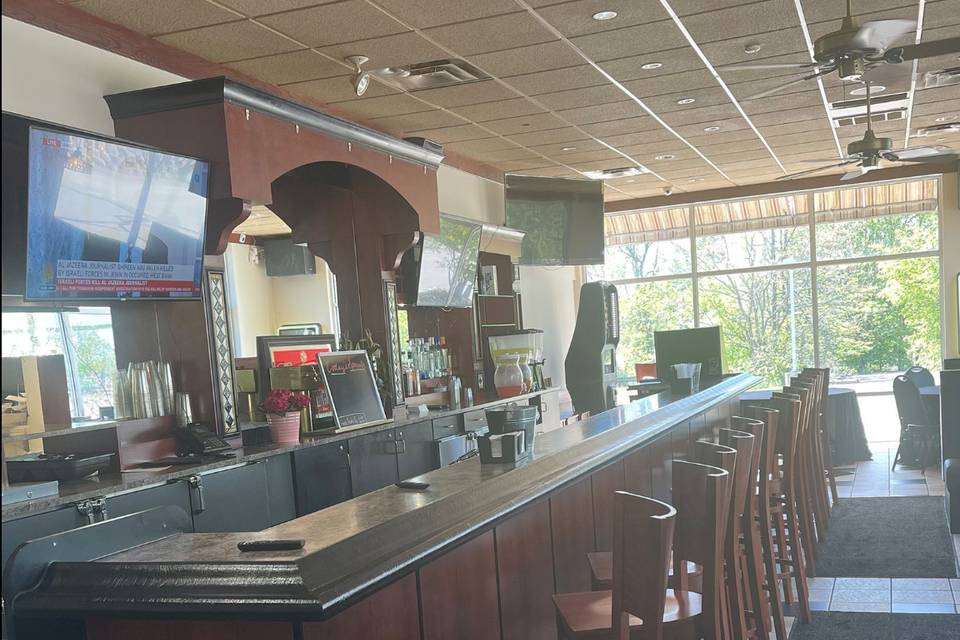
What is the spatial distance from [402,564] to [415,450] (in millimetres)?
4366

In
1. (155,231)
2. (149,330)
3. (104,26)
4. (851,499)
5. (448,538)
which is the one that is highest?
(104,26)

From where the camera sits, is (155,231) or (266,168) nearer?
(155,231)

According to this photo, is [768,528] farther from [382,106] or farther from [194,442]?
[382,106]

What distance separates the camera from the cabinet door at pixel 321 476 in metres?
5.12

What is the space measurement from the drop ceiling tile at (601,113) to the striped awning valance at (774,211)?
5.01m

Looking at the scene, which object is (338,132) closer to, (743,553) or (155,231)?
(155,231)

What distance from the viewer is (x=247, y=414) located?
5.69 meters

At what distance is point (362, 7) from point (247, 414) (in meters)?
2.63

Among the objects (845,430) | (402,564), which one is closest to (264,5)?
(402,564)

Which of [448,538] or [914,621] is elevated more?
[448,538]

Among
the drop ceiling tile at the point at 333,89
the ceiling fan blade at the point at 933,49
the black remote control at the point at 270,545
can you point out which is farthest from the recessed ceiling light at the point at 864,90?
the black remote control at the point at 270,545

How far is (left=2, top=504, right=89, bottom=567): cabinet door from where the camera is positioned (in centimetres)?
330

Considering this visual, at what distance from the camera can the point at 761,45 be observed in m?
5.55

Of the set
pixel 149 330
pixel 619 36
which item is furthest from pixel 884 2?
pixel 149 330
